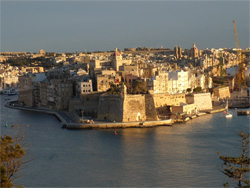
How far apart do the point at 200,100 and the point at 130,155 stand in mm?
10333

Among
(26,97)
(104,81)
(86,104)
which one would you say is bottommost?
(86,104)

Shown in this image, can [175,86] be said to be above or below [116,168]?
above

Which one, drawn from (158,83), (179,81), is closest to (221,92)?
(179,81)

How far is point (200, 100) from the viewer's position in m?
23.3

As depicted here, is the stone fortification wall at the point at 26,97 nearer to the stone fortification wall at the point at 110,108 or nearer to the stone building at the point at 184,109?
the stone fortification wall at the point at 110,108

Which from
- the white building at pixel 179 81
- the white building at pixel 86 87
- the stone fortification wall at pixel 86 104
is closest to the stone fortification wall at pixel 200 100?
the white building at pixel 179 81

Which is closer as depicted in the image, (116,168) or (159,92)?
(116,168)

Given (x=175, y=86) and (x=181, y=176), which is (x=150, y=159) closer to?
(x=181, y=176)

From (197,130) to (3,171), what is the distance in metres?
11.3

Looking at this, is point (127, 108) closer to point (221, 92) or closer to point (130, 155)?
point (130, 155)

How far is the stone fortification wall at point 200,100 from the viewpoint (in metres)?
22.8

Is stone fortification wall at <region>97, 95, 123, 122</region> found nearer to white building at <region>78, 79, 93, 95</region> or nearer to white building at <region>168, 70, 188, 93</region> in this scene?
white building at <region>78, 79, 93, 95</region>

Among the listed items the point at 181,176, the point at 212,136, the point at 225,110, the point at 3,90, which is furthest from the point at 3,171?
the point at 3,90

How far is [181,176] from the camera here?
37.5ft
